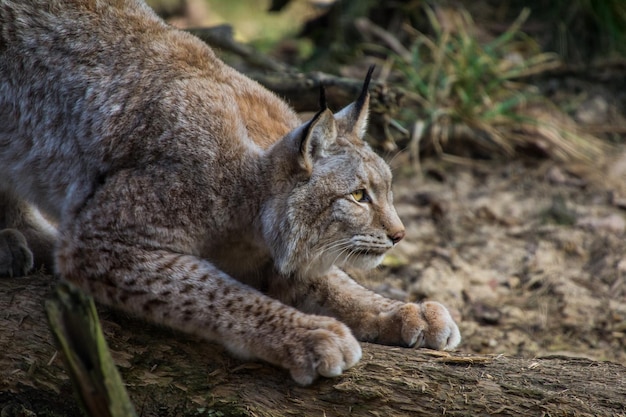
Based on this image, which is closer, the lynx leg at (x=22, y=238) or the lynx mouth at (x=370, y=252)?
the lynx mouth at (x=370, y=252)

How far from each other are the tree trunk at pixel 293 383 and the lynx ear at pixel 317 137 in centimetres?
87

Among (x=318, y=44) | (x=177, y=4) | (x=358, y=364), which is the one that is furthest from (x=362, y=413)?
(x=177, y=4)

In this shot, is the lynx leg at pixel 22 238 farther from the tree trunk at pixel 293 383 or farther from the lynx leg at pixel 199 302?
the tree trunk at pixel 293 383

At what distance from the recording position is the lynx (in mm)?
3260

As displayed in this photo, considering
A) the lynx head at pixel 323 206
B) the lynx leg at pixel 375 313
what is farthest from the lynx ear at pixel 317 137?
the lynx leg at pixel 375 313

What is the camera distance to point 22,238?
3889 millimetres

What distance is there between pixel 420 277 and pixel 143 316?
268 cm

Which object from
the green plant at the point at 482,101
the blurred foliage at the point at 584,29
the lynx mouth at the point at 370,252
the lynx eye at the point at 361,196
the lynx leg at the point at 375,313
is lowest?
the lynx leg at the point at 375,313

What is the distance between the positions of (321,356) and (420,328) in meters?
0.64

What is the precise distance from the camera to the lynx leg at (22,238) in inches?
147

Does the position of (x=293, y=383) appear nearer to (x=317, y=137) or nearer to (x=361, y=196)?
(x=361, y=196)

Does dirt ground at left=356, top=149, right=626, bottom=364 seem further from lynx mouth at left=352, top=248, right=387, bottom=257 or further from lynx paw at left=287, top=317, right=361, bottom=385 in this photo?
lynx paw at left=287, top=317, right=361, bottom=385

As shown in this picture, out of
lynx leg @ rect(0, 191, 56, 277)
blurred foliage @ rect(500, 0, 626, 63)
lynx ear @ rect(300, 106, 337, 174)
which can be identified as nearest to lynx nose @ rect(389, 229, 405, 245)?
lynx ear @ rect(300, 106, 337, 174)

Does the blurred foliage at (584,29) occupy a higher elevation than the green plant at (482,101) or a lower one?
higher
